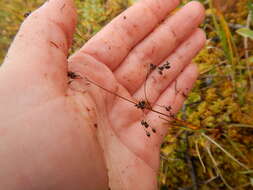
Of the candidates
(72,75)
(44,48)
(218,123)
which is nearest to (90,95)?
(72,75)

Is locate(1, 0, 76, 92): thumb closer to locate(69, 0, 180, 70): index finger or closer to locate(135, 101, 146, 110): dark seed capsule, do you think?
locate(69, 0, 180, 70): index finger

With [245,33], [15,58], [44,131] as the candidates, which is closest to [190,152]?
[245,33]

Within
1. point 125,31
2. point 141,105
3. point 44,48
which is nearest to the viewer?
point 44,48

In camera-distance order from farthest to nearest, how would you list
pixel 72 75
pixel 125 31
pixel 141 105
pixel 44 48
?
pixel 125 31 → pixel 141 105 → pixel 72 75 → pixel 44 48

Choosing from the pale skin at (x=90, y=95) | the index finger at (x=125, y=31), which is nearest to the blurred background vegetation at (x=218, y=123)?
the pale skin at (x=90, y=95)

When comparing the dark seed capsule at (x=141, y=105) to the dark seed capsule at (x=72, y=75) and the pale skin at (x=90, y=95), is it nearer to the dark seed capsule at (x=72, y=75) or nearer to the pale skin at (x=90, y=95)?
the pale skin at (x=90, y=95)

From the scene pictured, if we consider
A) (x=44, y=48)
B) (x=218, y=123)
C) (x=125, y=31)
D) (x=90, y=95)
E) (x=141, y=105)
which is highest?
(x=125, y=31)

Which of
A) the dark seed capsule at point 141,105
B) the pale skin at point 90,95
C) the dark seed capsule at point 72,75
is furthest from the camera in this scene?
the dark seed capsule at point 141,105

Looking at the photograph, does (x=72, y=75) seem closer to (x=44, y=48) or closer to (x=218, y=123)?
(x=44, y=48)
